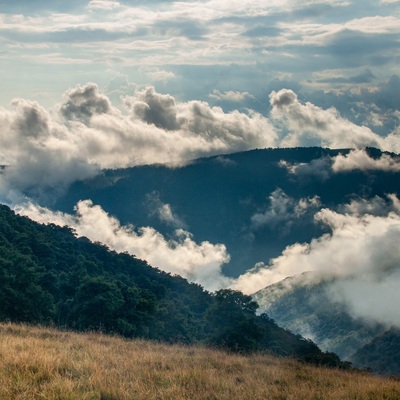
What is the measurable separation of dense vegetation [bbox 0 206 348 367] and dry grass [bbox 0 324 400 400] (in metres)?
7.92

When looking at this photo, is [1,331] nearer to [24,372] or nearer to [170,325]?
[24,372]

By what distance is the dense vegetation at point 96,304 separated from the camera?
38750 mm

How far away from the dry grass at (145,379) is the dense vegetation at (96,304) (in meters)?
7.92

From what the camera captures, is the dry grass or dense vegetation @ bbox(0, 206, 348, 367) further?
dense vegetation @ bbox(0, 206, 348, 367)

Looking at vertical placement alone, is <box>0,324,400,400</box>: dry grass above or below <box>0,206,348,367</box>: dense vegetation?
above

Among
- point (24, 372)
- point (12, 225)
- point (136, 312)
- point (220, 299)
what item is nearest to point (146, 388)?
point (24, 372)

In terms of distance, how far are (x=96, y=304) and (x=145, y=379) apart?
31.3 m

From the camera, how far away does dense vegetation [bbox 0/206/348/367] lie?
1526 inches

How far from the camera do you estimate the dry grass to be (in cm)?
922

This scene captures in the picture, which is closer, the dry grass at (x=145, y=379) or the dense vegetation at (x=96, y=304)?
the dry grass at (x=145, y=379)

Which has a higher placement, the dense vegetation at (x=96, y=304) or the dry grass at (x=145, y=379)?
the dry grass at (x=145, y=379)

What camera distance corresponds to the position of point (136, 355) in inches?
563

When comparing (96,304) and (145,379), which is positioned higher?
(145,379)

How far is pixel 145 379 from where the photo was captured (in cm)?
1072
